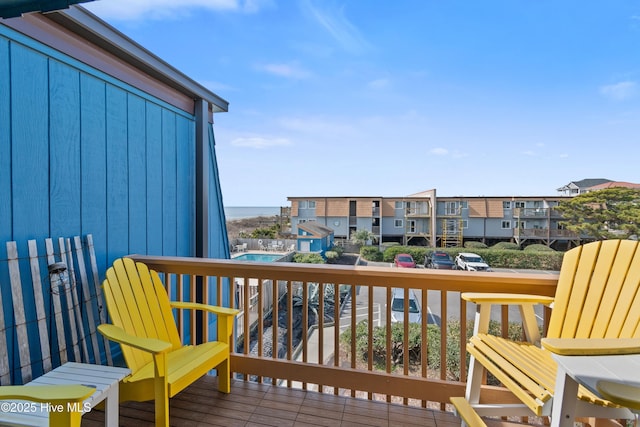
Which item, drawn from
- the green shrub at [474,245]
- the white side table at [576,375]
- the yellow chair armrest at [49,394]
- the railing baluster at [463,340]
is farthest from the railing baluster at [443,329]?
the green shrub at [474,245]

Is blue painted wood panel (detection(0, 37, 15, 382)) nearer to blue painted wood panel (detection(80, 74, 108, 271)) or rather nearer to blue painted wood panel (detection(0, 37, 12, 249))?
blue painted wood panel (detection(0, 37, 12, 249))

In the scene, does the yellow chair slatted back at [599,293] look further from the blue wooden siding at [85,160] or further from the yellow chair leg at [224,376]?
the blue wooden siding at [85,160]

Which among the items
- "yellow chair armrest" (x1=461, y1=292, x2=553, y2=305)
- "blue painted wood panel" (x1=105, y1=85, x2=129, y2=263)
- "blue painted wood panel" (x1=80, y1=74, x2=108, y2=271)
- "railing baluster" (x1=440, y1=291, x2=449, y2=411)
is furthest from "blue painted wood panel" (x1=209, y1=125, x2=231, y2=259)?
"yellow chair armrest" (x1=461, y1=292, x2=553, y2=305)

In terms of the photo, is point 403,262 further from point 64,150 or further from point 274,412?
point 64,150

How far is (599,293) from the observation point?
1373mm

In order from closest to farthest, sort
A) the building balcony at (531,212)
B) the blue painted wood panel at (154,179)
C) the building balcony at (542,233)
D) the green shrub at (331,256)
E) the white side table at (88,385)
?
1. the white side table at (88,385)
2. the blue painted wood panel at (154,179)
3. the building balcony at (542,233)
4. the building balcony at (531,212)
5. the green shrub at (331,256)

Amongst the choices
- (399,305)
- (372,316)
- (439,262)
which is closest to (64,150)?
(372,316)

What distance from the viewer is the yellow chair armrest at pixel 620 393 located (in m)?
0.79

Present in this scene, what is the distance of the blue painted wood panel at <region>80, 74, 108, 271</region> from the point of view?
198 centimetres

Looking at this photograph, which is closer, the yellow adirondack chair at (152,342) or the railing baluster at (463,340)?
the yellow adirondack chair at (152,342)

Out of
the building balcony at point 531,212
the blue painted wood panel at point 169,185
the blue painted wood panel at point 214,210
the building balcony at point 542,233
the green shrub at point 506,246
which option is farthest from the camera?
the green shrub at point 506,246

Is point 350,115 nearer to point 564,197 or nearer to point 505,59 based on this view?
point 505,59

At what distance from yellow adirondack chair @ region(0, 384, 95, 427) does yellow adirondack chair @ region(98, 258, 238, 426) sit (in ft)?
1.08

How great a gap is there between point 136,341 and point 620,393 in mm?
1794
